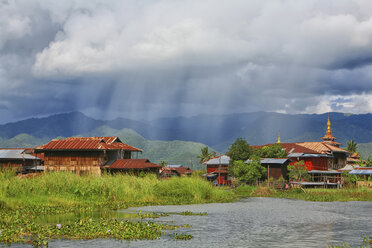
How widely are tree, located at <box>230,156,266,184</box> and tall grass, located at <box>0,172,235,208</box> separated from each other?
89.6 feet

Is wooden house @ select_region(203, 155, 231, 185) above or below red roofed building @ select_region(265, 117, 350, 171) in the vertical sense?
below

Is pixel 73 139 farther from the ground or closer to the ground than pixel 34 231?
farther from the ground

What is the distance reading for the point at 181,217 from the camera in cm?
2656

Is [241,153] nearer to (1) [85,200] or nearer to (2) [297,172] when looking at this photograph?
(2) [297,172]

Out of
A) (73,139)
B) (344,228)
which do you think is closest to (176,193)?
(344,228)

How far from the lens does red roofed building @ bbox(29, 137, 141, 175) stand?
68.8 metres

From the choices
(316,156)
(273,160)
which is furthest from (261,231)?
(316,156)

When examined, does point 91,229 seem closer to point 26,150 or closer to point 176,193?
point 176,193

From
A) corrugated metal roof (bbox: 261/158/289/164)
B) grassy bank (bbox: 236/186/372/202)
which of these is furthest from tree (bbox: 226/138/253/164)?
grassy bank (bbox: 236/186/372/202)

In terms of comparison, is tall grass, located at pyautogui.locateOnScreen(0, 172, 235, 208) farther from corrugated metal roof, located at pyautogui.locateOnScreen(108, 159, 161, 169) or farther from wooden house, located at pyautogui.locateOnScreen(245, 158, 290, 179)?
wooden house, located at pyautogui.locateOnScreen(245, 158, 290, 179)

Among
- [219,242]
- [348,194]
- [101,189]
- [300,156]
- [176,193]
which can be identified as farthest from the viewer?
[300,156]

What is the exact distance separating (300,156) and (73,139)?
4308cm

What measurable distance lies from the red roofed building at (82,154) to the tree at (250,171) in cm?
1889

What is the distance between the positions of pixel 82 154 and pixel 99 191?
36943mm
